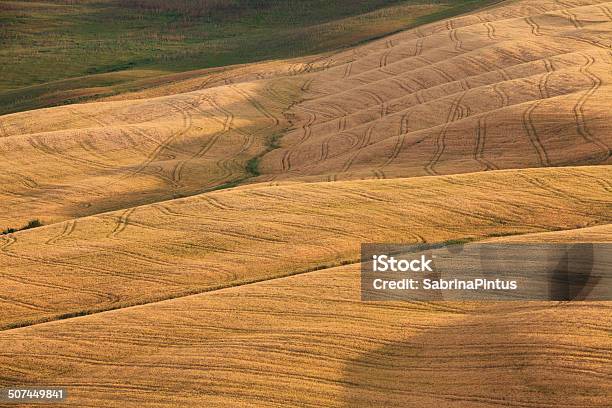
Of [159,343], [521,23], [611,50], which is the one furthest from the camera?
[521,23]

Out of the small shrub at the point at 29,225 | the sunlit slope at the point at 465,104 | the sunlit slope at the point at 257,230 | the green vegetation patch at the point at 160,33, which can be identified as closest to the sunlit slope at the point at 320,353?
the sunlit slope at the point at 257,230

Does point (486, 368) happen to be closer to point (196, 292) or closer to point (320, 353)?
point (320, 353)

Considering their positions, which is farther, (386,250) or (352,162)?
(352,162)

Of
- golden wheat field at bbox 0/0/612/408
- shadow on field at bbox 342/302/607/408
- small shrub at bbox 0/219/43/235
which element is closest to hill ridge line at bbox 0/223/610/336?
golden wheat field at bbox 0/0/612/408

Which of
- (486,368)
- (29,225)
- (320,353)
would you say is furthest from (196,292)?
(29,225)

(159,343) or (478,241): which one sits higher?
(478,241)

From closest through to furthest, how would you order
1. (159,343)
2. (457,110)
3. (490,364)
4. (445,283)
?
(490,364)
(159,343)
(445,283)
(457,110)

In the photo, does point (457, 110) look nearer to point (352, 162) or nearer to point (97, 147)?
point (352, 162)

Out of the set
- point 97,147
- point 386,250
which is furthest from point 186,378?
point 97,147
